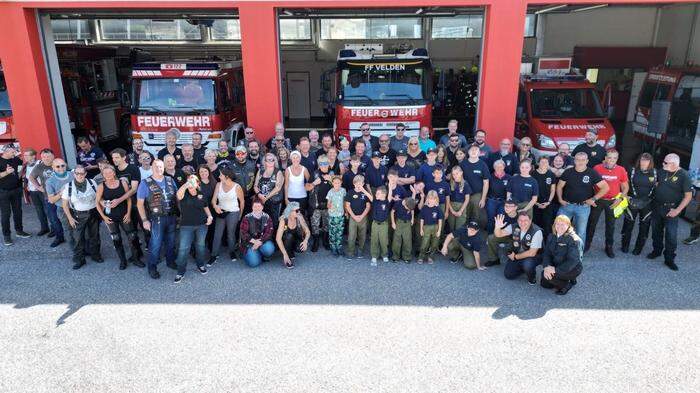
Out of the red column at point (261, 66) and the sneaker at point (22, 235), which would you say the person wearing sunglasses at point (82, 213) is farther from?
the red column at point (261, 66)

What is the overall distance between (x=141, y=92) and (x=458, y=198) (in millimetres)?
7001

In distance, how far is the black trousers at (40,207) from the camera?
7805mm

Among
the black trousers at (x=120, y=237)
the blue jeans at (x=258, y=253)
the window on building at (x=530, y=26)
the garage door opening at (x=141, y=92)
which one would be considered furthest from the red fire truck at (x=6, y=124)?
the window on building at (x=530, y=26)

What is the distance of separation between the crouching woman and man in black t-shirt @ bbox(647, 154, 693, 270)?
1800mm

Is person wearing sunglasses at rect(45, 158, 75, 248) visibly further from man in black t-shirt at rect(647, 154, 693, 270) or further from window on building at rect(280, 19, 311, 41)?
window on building at rect(280, 19, 311, 41)

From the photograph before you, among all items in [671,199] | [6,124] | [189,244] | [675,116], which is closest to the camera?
[189,244]

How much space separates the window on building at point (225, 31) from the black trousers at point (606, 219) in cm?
1692

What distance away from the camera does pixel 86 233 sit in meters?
7.02

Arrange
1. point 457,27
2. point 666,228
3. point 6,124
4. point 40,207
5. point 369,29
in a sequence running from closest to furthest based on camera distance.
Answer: point 666,228
point 40,207
point 6,124
point 457,27
point 369,29

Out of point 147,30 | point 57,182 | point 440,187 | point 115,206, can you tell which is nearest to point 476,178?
point 440,187

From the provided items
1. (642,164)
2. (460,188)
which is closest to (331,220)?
(460,188)

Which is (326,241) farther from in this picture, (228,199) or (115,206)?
(115,206)

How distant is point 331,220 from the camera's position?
284 inches

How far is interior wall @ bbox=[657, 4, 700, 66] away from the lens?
46.8ft
